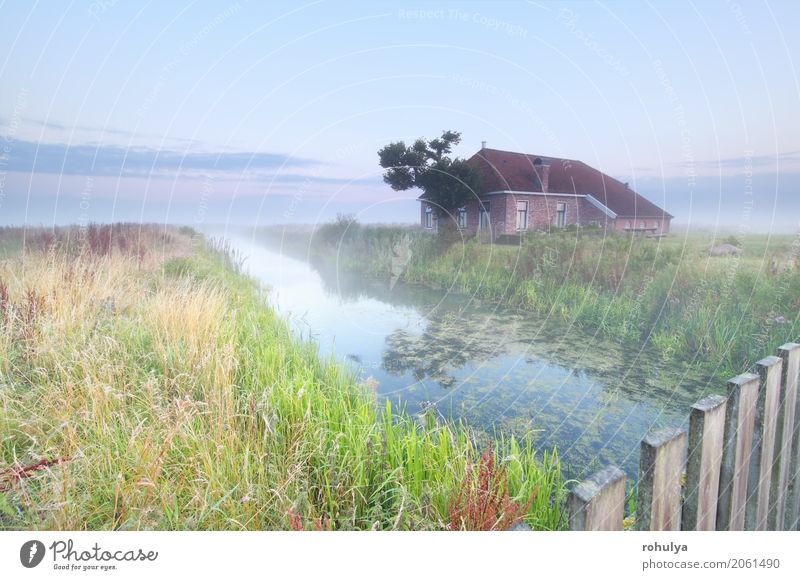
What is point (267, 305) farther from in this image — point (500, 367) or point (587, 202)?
point (587, 202)

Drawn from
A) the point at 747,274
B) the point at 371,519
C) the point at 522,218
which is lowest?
the point at 371,519

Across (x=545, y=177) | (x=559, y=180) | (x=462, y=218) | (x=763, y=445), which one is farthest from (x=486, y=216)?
(x=763, y=445)

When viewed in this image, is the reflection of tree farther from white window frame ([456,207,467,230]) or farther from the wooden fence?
the wooden fence

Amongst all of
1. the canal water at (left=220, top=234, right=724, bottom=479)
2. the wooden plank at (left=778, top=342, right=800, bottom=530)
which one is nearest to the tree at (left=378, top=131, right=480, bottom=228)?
the canal water at (left=220, top=234, right=724, bottom=479)

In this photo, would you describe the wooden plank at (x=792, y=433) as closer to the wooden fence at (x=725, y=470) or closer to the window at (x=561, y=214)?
the wooden fence at (x=725, y=470)

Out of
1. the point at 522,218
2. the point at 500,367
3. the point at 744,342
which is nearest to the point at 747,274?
the point at 744,342

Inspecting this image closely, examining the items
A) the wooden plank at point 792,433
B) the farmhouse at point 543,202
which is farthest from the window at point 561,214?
the wooden plank at point 792,433
